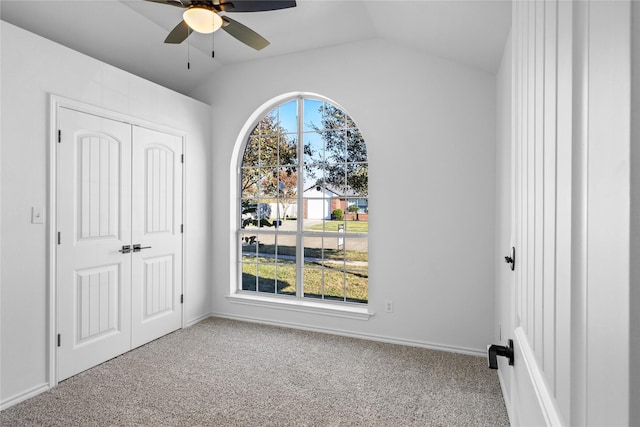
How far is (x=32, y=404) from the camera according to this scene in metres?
2.32

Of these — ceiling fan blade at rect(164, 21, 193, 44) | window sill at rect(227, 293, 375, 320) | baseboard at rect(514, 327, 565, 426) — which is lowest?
window sill at rect(227, 293, 375, 320)

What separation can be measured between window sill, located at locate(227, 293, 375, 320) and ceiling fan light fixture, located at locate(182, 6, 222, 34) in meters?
2.63

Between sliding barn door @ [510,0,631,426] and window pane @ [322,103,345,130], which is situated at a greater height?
window pane @ [322,103,345,130]

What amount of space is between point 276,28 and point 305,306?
267 cm

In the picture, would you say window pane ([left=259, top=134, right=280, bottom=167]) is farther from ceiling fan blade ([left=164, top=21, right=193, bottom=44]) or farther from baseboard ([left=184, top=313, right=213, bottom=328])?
baseboard ([left=184, top=313, right=213, bottom=328])

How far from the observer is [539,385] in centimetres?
65

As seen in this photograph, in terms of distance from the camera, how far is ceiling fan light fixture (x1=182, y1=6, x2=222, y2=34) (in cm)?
212

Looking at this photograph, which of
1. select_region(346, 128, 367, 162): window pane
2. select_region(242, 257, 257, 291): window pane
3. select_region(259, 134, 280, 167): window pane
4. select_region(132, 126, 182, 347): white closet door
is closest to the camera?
select_region(132, 126, 182, 347): white closet door

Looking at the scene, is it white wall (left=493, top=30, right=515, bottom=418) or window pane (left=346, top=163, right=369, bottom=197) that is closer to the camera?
white wall (left=493, top=30, right=515, bottom=418)

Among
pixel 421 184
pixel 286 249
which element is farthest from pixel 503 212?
pixel 286 249

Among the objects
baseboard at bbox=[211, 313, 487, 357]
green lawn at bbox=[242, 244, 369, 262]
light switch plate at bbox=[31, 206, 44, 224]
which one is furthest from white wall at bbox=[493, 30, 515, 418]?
light switch plate at bbox=[31, 206, 44, 224]

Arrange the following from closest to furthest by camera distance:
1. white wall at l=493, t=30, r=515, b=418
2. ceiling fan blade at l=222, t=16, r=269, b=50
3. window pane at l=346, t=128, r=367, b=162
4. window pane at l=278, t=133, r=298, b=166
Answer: white wall at l=493, t=30, r=515, b=418
ceiling fan blade at l=222, t=16, r=269, b=50
window pane at l=346, t=128, r=367, b=162
window pane at l=278, t=133, r=298, b=166

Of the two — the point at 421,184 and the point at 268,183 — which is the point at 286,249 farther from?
the point at 421,184

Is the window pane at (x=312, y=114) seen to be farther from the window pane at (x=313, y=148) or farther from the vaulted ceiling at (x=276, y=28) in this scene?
the vaulted ceiling at (x=276, y=28)
